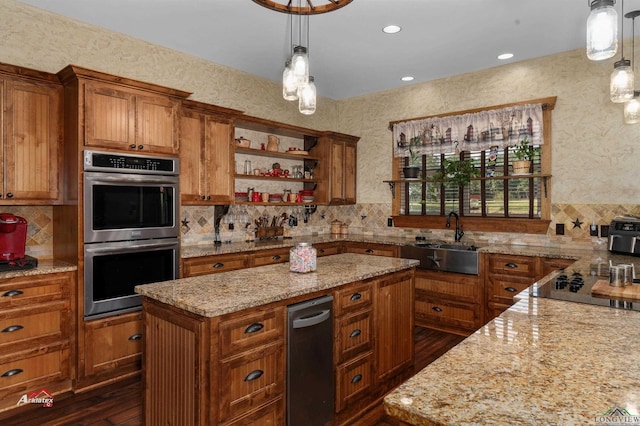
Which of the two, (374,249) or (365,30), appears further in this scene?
(374,249)

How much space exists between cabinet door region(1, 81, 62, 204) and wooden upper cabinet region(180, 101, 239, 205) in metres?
1.05

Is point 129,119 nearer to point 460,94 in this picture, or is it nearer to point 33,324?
point 33,324

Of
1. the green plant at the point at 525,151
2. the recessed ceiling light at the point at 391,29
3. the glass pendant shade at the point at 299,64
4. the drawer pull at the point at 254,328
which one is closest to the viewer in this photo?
the drawer pull at the point at 254,328

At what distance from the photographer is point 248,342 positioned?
78.2 inches

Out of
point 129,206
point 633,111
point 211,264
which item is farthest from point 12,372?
point 633,111

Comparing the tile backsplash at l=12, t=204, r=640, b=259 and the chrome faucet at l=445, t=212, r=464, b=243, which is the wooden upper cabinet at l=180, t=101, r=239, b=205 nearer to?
the tile backsplash at l=12, t=204, r=640, b=259

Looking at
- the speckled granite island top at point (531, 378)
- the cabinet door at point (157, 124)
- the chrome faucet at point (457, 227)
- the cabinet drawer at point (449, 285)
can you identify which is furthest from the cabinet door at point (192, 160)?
the speckled granite island top at point (531, 378)

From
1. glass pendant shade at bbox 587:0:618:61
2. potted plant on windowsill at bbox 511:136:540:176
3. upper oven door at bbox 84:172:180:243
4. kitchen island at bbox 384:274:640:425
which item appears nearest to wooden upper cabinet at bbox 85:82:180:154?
upper oven door at bbox 84:172:180:243

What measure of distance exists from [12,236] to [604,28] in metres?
3.75

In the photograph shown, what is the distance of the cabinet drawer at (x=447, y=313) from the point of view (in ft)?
14.1

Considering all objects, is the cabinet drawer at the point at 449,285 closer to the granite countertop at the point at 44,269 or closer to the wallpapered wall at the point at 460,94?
the wallpapered wall at the point at 460,94

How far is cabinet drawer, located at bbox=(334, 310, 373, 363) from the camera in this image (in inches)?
99.3

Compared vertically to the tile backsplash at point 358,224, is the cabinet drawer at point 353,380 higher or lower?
lower

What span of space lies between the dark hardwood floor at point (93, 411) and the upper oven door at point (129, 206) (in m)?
1.18
